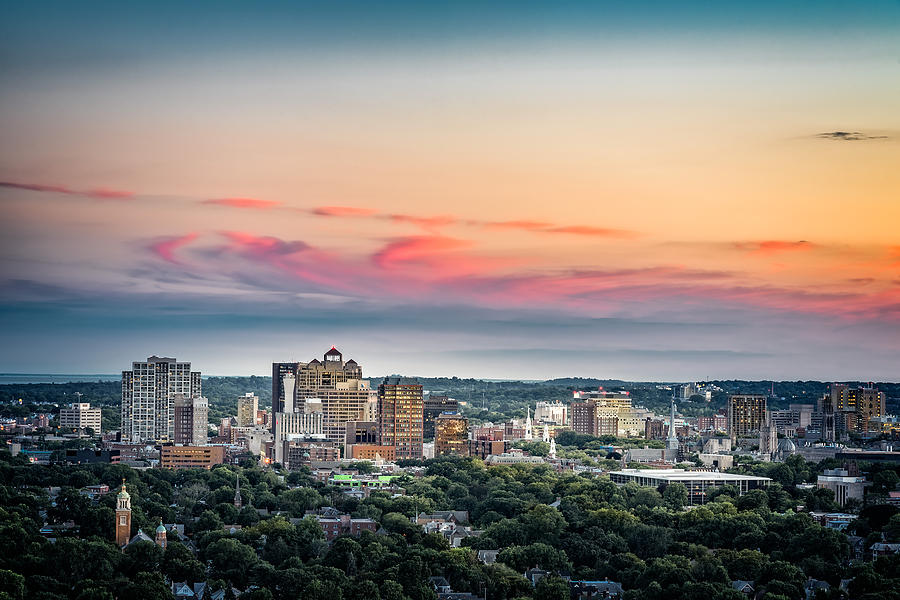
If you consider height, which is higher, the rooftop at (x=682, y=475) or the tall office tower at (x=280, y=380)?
the tall office tower at (x=280, y=380)

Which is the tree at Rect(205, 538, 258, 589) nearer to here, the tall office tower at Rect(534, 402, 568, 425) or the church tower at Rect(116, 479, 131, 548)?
the church tower at Rect(116, 479, 131, 548)

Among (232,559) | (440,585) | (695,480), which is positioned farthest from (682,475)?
(232,559)

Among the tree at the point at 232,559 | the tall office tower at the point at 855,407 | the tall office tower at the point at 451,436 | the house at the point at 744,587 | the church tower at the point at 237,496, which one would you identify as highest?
the tall office tower at the point at 855,407

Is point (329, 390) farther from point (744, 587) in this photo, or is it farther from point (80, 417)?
point (744, 587)

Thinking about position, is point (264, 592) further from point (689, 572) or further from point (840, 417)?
point (840, 417)

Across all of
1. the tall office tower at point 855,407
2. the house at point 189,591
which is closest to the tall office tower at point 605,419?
the tall office tower at point 855,407

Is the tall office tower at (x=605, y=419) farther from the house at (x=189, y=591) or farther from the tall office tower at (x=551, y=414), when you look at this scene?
the house at (x=189, y=591)

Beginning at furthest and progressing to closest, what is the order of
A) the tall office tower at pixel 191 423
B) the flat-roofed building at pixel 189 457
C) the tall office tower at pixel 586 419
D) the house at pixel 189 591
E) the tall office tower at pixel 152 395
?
the tall office tower at pixel 586 419 < the tall office tower at pixel 152 395 < the tall office tower at pixel 191 423 < the flat-roofed building at pixel 189 457 < the house at pixel 189 591
